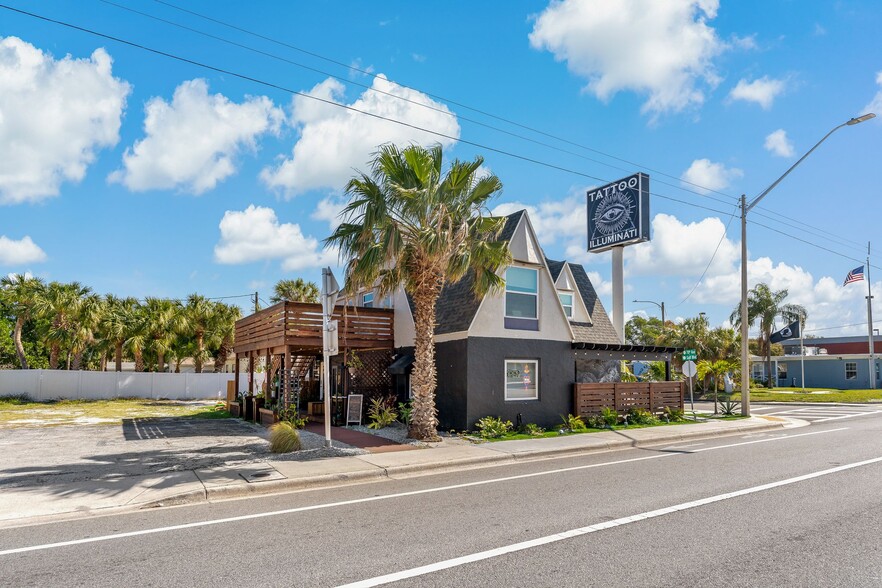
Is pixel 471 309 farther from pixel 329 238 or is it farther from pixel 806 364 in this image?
pixel 806 364

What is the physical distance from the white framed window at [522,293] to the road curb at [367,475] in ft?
15.0

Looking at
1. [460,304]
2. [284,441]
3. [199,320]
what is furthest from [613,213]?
[199,320]

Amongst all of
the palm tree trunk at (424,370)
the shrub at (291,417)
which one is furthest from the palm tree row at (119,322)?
the palm tree trunk at (424,370)

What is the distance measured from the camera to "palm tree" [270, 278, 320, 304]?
1507 inches

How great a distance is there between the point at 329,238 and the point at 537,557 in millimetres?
10716

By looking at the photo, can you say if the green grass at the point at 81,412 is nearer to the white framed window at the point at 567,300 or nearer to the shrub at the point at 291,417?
the shrub at the point at 291,417

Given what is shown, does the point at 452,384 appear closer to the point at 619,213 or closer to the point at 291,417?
the point at 291,417

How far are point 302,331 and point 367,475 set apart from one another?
27.0ft

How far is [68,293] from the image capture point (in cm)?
3816

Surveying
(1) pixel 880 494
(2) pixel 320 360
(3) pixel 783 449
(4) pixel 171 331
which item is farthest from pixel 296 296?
(1) pixel 880 494

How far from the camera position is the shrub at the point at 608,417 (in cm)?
1880

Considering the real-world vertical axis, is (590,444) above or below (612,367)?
below

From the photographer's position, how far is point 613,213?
22438 millimetres

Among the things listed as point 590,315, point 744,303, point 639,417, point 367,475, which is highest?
point 744,303
